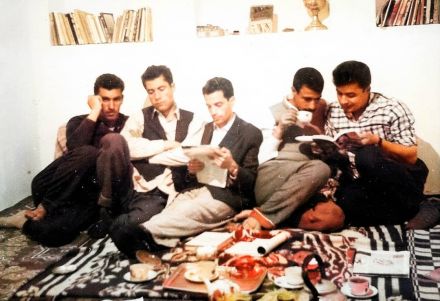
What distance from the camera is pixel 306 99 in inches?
121

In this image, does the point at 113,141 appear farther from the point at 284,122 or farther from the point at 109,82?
the point at 284,122

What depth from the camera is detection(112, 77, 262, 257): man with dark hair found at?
10.1ft

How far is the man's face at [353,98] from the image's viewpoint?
9.80ft

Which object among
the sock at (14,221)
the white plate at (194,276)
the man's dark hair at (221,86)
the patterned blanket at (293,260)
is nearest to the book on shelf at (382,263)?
the patterned blanket at (293,260)

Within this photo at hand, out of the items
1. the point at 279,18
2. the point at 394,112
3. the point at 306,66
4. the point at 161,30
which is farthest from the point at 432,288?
the point at 161,30

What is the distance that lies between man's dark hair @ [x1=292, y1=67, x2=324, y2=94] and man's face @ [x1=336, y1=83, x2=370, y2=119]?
0.11 m

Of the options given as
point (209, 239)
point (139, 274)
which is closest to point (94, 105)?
point (209, 239)

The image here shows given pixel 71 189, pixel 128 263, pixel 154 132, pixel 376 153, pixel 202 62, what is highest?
pixel 202 62

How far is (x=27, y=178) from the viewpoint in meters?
3.62

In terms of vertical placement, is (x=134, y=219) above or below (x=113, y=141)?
below

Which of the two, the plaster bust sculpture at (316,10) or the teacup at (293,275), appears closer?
the teacup at (293,275)

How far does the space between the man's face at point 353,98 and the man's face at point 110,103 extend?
4.61 feet

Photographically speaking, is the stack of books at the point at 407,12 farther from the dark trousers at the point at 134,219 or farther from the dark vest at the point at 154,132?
the dark trousers at the point at 134,219

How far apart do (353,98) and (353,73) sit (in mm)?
145
